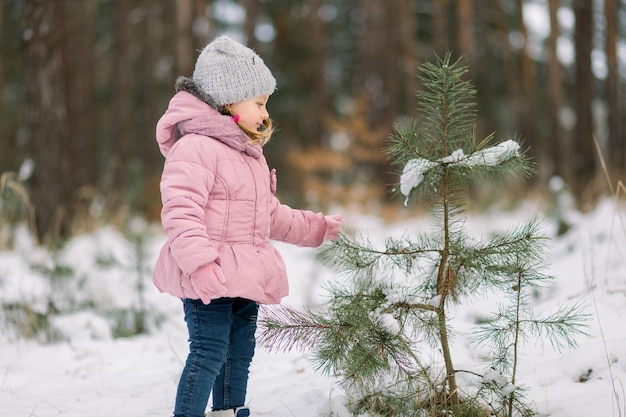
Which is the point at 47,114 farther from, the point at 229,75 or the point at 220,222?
the point at 220,222

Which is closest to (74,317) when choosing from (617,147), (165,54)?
(617,147)

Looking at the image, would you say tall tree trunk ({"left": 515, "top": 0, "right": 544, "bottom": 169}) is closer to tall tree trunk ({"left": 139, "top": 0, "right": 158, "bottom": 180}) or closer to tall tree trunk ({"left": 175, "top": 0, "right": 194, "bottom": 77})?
tall tree trunk ({"left": 175, "top": 0, "right": 194, "bottom": 77})

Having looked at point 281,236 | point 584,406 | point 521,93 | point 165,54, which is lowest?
point 584,406

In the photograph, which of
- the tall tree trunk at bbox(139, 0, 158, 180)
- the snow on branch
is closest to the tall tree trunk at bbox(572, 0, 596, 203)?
the snow on branch

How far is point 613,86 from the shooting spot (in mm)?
15656

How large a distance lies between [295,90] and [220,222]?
2084 cm

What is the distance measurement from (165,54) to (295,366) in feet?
72.1

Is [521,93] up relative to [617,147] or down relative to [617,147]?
up

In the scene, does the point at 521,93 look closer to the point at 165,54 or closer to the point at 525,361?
the point at 165,54

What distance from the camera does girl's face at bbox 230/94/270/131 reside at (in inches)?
104

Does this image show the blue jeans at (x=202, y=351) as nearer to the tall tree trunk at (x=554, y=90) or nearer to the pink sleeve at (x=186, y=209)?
the pink sleeve at (x=186, y=209)

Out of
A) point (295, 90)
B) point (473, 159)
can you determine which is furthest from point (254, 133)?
point (295, 90)

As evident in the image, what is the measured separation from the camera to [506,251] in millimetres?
2371

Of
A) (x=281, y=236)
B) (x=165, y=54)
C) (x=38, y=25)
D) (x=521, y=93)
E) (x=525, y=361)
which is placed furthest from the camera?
(x=165, y=54)
